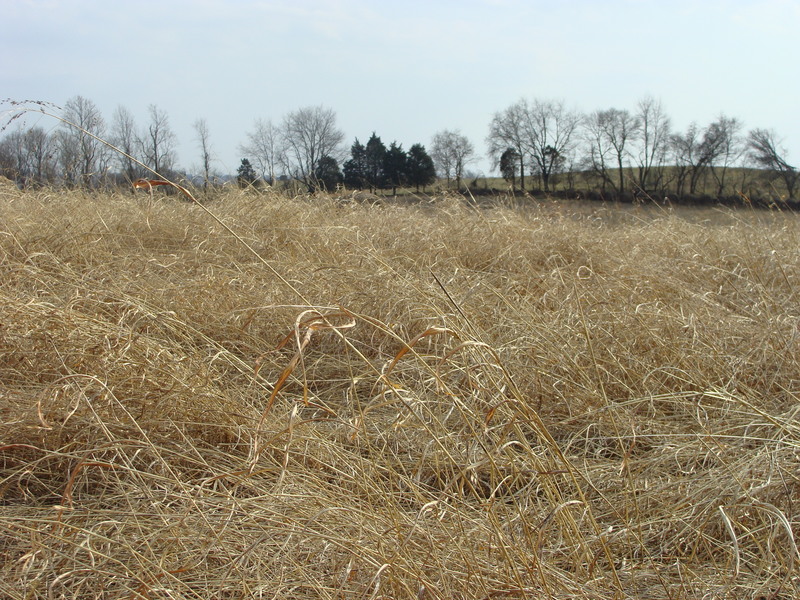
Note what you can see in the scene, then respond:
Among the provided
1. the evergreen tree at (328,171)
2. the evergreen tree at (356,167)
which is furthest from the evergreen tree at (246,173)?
the evergreen tree at (356,167)

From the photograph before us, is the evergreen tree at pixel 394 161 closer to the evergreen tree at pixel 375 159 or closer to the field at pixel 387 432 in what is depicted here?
the evergreen tree at pixel 375 159

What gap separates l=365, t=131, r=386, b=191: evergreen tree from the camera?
11.2 m

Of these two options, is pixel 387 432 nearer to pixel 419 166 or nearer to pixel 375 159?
pixel 375 159

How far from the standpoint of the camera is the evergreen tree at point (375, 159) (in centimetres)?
1122

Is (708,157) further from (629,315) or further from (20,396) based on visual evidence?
(20,396)

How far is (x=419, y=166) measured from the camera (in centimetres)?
1360

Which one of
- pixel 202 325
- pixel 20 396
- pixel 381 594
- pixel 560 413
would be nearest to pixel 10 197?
pixel 202 325

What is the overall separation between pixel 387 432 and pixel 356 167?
1040 cm

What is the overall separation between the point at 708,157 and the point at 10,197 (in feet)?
63.0

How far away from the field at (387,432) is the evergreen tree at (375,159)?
706cm

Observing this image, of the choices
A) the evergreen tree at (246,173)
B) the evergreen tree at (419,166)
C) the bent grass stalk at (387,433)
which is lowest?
the bent grass stalk at (387,433)

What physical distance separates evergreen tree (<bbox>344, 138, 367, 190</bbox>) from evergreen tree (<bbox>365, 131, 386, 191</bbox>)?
8 cm

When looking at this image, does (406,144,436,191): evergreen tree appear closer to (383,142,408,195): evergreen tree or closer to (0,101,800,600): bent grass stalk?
(383,142,408,195): evergreen tree

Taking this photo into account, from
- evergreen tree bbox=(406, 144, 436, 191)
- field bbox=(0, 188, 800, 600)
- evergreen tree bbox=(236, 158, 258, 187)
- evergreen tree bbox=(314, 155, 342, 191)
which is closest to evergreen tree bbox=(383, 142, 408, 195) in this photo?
evergreen tree bbox=(406, 144, 436, 191)
